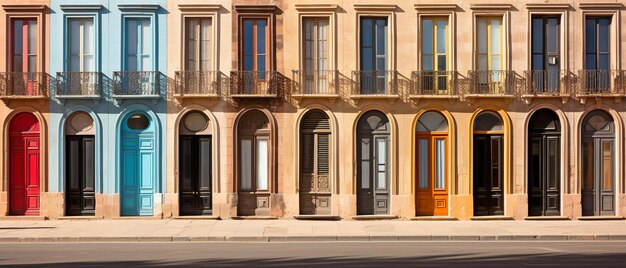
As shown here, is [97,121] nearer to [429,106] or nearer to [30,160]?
[30,160]

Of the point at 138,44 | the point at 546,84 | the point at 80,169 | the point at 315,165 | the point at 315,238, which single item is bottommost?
the point at 315,238

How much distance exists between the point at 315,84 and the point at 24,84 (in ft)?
30.9

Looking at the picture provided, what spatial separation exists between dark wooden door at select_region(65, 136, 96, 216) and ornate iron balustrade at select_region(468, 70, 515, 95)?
41.3 feet

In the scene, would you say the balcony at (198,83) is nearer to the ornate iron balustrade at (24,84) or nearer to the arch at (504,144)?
the ornate iron balustrade at (24,84)

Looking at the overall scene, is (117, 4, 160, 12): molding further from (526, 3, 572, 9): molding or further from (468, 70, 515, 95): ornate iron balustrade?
(526, 3, 572, 9): molding

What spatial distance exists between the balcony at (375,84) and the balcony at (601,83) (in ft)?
19.7

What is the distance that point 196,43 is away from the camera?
86.3ft

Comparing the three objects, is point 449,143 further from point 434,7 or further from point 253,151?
point 253,151

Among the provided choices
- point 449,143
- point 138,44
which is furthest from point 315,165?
point 138,44

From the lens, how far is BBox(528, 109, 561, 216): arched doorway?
26.4 m

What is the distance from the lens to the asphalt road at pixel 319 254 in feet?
52.7

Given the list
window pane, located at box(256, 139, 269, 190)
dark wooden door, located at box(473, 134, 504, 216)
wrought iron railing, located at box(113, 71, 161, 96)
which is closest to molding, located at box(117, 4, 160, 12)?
wrought iron railing, located at box(113, 71, 161, 96)

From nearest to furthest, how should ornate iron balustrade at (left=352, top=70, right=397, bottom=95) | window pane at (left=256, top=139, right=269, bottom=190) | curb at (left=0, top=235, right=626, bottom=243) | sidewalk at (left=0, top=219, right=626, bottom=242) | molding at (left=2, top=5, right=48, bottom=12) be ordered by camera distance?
curb at (left=0, top=235, right=626, bottom=243), sidewalk at (left=0, top=219, right=626, bottom=242), molding at (left=2, top=5, right=48, bottom=12), ornate iron balustrade at (left=352, top=70, right=397, bottom=95), window pane at (left=256, top=139, right=269, bottom=190)

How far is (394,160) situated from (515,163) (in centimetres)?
397
